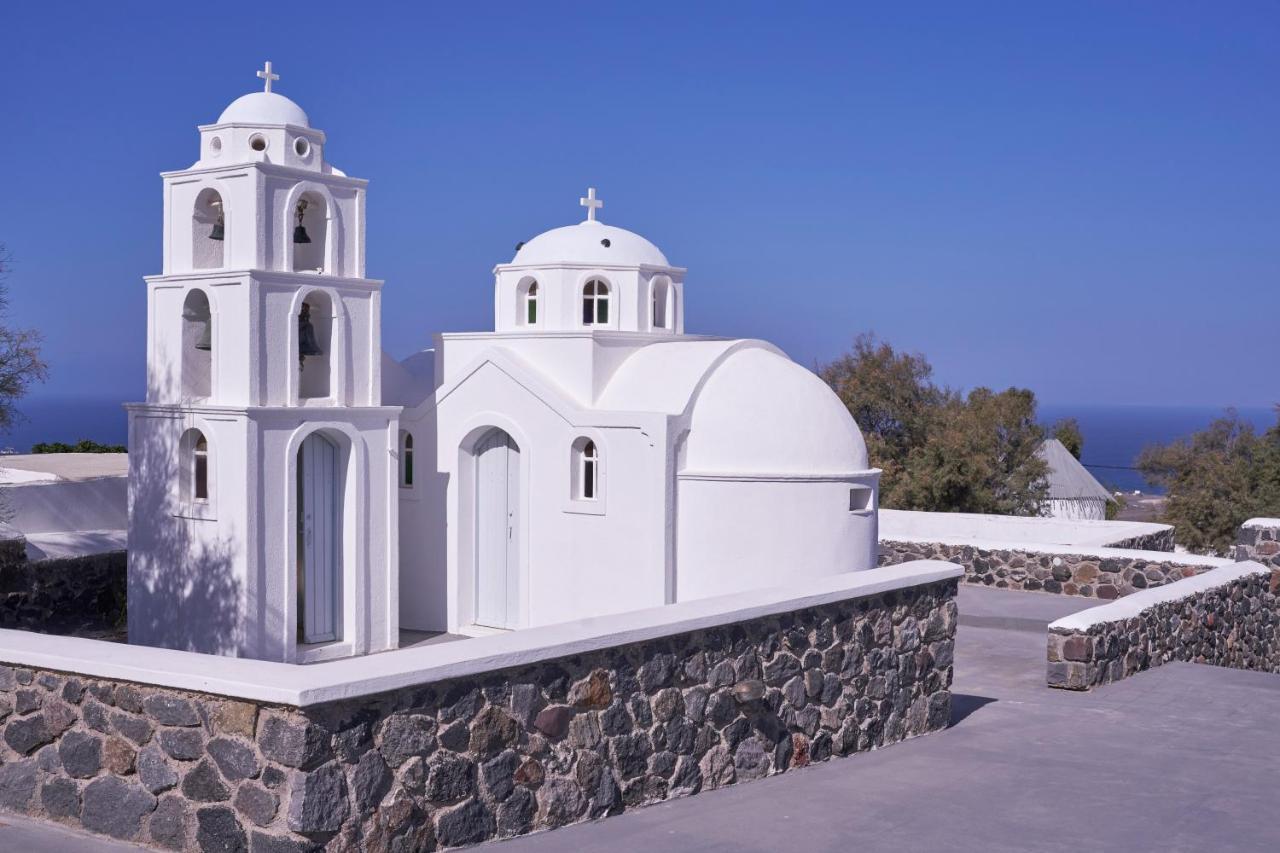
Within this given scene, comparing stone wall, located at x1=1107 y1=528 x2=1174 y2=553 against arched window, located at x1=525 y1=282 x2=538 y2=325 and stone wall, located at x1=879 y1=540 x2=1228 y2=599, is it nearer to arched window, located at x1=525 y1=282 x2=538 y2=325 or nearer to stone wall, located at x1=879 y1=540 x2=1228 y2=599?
stone wall, located at x1=879 y1=540 x2=1228 y2=599

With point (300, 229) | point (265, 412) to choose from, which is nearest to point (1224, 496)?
point (300, 229)

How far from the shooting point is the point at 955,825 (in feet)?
20.3

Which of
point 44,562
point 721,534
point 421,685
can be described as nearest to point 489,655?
point 421,685

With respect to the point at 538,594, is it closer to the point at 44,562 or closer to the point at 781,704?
the point at 44,562

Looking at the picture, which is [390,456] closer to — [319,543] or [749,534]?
[319,543]

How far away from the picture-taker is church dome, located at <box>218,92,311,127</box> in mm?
13977

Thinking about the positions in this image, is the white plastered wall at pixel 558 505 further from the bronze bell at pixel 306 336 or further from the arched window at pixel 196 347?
the arched window at pixel 196 347

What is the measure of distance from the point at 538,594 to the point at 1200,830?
9847 mm

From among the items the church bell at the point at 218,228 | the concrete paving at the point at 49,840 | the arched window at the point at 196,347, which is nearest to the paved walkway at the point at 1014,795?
the concrete paving at the point at 49,840

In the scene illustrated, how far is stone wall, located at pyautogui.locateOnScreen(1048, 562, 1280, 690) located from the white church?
3.76m

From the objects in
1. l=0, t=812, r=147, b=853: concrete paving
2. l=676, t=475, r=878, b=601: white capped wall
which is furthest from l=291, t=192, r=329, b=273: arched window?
l=0, t=812, r=147, b=853: concrete paving

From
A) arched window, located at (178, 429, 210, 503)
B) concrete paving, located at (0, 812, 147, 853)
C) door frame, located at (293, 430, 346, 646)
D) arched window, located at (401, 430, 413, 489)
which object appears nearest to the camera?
concrete paving, located at (0, 812, 147, 853)

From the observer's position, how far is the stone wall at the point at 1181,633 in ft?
34.5

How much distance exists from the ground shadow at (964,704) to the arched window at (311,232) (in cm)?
825
